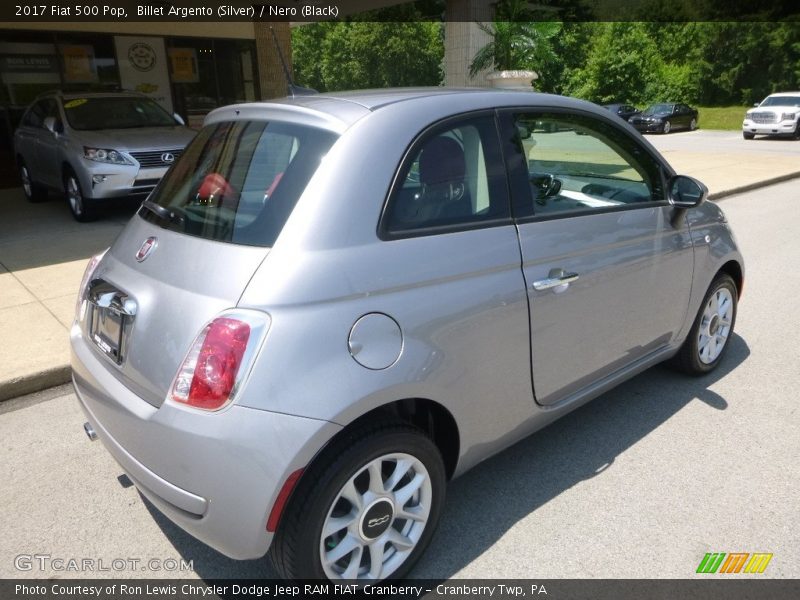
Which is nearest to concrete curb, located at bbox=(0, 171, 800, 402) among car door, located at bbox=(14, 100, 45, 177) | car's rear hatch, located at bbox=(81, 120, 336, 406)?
car's rear hatch, located at bbox=(81, 120, 336, 406)

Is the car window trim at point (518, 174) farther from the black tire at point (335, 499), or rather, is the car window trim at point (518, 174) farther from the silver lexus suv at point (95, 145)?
the silver lexus suv at point (95, 145)

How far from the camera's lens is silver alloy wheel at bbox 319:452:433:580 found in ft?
6.93

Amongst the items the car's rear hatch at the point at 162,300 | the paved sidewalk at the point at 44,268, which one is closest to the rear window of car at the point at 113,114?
the paved sidewalk at the point at 44,268

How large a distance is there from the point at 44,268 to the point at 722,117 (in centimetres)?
4091

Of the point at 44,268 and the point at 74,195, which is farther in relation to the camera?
the point at 74,195

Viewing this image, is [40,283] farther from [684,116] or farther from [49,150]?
[684,116]

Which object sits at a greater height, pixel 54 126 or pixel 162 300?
pixel 162 300

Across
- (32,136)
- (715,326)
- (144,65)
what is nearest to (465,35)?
(32,136)

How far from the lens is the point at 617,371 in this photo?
318 cm

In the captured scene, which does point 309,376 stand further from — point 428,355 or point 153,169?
point 153,169

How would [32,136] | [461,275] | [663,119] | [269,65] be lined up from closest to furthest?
[461,275], [32,136], [269,65], [663,119]

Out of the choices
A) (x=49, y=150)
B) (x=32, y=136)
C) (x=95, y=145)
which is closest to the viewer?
(x=95, y=145)

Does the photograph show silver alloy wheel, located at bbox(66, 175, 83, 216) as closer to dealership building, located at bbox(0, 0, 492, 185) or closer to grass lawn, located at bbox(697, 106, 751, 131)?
dealership building, located at bbox(0, 0, 492, 185)

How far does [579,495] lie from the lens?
2846 millimetres
